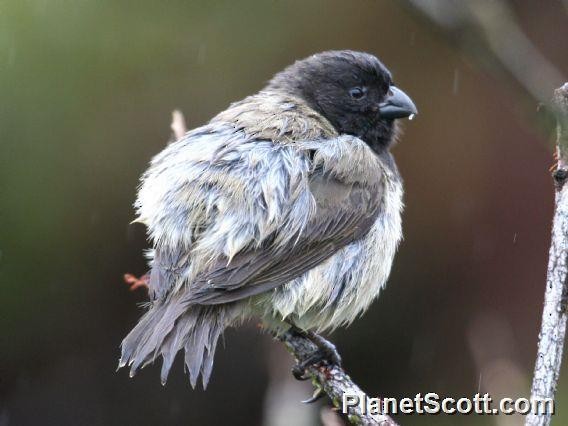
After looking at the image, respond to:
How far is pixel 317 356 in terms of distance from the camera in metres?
3.74

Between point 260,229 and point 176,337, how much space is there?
0.56 meters

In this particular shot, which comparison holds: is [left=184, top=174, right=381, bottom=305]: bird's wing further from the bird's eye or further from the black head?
the bird's eye

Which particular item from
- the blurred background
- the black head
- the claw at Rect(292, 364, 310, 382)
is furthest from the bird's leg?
the blurred background

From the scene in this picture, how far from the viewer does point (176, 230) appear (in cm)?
338

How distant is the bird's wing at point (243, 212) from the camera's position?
10.7ft

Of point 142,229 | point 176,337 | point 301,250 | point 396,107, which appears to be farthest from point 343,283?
point 142,229

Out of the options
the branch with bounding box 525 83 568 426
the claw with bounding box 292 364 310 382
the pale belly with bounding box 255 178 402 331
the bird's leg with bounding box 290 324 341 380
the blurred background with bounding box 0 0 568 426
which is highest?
the blurred background with bounding box 0 0 568 426

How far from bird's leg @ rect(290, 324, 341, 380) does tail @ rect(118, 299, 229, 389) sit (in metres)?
0.61

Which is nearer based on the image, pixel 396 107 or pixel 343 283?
pixel 343 283

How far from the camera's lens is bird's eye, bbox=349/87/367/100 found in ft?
14.4

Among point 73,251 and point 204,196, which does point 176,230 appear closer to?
point 204,196

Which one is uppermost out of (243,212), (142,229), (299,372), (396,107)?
(396,107)

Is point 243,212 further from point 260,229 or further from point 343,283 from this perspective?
point 343,283

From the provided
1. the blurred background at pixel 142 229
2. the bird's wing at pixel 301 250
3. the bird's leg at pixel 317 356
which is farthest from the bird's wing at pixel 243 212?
the blurred background at pixel 142 229
